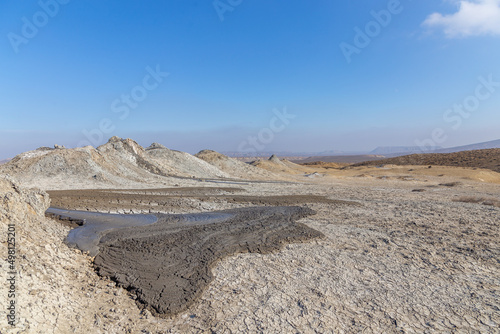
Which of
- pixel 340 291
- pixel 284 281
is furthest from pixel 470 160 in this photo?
pixel 284 281

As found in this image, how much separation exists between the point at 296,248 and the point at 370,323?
3.63 metres

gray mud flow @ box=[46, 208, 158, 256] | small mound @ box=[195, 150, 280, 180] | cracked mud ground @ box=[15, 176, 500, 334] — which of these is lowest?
cracked mud ground @ box=[15, 176, 500, 334]

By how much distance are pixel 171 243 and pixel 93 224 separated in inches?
137

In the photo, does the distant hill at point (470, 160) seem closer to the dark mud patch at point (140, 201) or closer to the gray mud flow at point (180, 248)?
the dark mud patch at point (140, 201)

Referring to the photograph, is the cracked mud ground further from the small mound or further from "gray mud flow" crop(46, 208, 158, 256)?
the small mound

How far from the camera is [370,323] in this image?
480 cm

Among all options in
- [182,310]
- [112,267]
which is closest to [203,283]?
[182,310]

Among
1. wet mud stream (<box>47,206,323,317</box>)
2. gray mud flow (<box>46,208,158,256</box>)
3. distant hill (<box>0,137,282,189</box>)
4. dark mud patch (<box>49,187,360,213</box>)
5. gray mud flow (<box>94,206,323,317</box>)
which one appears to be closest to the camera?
gray mud flow (<box>94,206,323,317</box>)

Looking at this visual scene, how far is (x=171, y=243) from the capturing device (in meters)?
8.25

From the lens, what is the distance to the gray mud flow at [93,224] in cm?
783

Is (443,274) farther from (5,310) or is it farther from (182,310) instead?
(5,310)

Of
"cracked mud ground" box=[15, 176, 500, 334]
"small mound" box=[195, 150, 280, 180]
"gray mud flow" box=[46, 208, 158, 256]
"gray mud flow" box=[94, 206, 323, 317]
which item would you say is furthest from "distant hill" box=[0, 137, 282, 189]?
"cracked mud ground" box=[15, 176, 500, 334]

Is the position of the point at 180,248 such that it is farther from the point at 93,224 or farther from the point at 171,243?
the point at 93,224

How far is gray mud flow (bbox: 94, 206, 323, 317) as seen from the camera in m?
5.66
